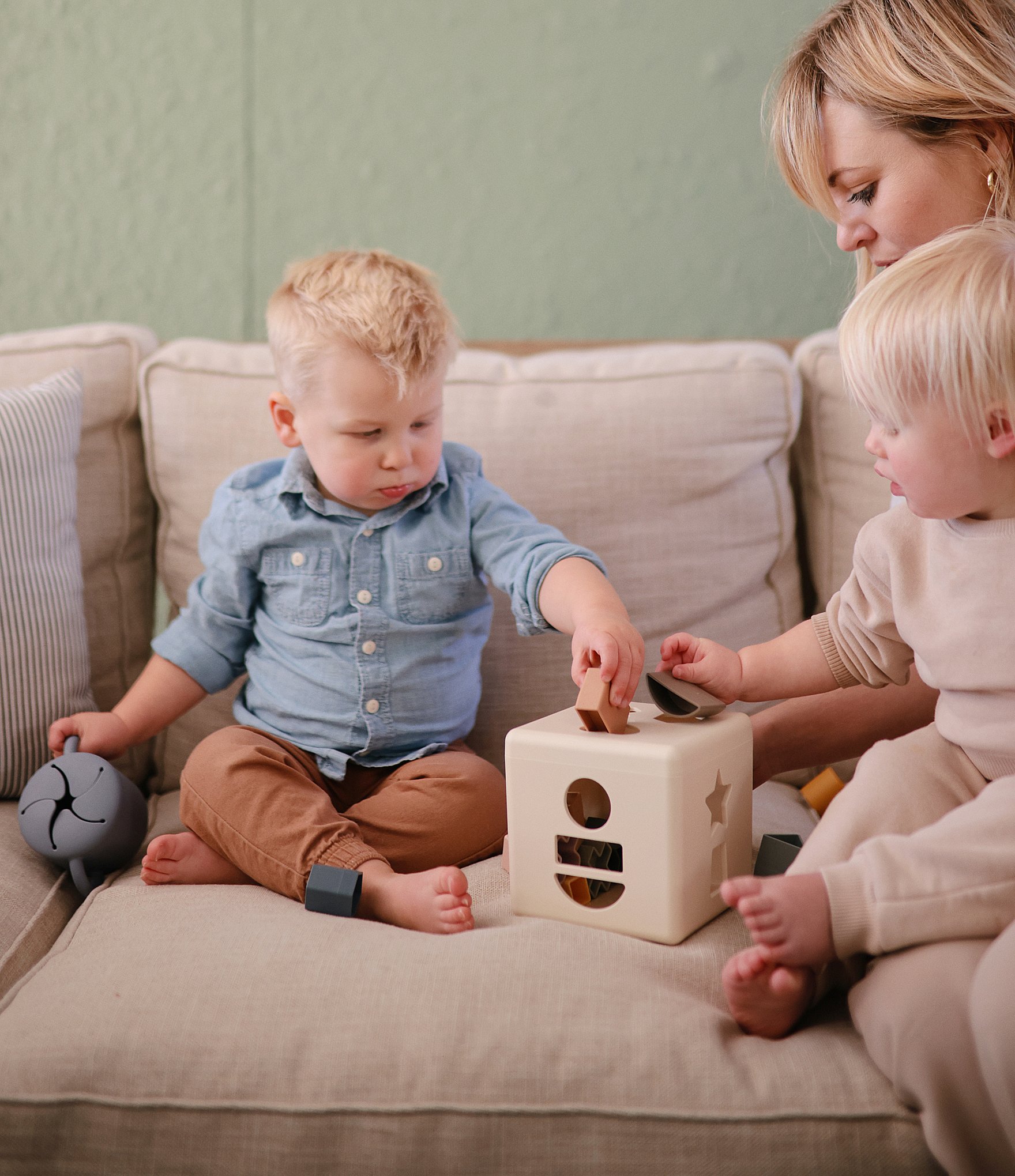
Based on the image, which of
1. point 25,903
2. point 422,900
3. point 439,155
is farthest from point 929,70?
point 25,903

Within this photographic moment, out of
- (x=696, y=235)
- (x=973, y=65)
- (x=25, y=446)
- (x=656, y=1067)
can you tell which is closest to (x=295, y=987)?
(x=656, y=1067)

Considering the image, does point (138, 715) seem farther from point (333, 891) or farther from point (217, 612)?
point (333, 891)

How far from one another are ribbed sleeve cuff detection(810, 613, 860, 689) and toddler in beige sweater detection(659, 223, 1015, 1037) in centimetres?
5

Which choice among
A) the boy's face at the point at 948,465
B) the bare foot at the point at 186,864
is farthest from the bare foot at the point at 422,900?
the boy's face at the point at 948,465

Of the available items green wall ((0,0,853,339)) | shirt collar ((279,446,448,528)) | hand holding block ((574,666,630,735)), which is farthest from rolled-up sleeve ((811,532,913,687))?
green wall ((0,0,853,339))

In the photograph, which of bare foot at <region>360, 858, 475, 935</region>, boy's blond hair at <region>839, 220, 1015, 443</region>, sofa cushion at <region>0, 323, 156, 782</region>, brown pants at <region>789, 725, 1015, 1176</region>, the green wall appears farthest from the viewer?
the green wall

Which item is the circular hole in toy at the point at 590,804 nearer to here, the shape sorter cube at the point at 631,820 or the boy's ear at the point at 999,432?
the shape sorter cube at the point at 631,820

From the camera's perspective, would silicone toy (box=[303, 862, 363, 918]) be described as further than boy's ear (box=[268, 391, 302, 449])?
No

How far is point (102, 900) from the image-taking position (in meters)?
0.98

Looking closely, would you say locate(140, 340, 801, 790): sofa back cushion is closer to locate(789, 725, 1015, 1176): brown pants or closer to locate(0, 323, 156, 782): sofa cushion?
locate(0, 323, 156, 782): sofa cushion

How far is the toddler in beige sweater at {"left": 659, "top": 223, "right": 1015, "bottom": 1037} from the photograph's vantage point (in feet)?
2.34

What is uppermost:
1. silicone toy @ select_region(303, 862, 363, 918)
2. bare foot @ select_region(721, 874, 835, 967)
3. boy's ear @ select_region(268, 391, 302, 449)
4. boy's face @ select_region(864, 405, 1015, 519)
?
boy's face @ select_region(864, 405, 1015, 519)

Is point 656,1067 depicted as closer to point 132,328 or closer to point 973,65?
point 973,65

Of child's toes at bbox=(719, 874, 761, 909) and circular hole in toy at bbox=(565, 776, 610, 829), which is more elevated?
child's toes at bbox=(719, 874, 761, 909)
